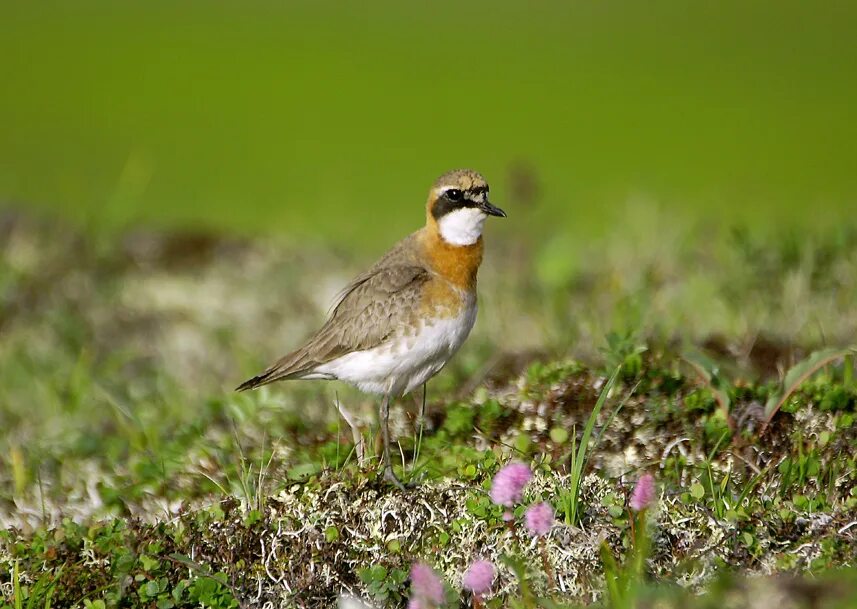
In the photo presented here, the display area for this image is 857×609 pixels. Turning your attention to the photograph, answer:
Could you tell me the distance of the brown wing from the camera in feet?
18.4

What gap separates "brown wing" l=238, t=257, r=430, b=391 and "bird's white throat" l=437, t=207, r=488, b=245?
224 millimetres

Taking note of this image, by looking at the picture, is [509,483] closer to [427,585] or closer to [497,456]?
[427,585]

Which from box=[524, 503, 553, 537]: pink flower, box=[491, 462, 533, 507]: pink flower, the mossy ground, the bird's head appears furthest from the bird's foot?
the bird's head

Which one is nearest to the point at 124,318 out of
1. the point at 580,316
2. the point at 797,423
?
the point at 580,316

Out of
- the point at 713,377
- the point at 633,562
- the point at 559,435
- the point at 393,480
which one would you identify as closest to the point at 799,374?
the point at 713,377

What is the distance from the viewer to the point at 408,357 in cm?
550

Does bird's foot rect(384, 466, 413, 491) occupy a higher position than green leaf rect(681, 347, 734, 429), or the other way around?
green leaf rect(681, 347, 734, 429)

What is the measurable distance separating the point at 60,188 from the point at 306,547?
39.7 ft

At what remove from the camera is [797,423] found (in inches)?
197

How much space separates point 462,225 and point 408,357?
76 cm

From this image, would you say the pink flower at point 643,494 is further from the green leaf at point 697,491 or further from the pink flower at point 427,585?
the pink flower at point 427,585

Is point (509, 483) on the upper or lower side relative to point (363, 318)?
lower

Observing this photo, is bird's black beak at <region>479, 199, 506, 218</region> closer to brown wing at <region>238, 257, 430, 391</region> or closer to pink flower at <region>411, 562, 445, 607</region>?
brown wing at <region>238, 257, 430, 391</region>

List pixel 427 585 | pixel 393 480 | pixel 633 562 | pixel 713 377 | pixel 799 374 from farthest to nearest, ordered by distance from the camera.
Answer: pixel 713 377, pixel 799 374, pixel 393 480, pixel 633 562, pixel 427 585
